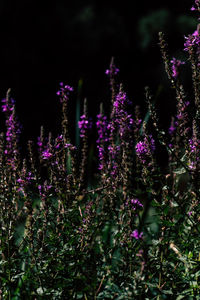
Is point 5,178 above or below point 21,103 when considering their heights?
below

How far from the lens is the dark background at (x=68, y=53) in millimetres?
11133

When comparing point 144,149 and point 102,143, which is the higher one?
point 102,143

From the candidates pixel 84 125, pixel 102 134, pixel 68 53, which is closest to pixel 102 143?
pixel 102 134

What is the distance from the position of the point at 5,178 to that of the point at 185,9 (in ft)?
50.9

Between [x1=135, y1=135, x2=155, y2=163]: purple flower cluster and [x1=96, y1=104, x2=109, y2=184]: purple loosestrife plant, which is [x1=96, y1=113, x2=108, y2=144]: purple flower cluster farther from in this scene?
[x1=135, y1=135, x2=155, y2=163]: purple flower cluster

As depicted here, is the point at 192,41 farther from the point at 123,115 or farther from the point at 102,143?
the point at 102,143

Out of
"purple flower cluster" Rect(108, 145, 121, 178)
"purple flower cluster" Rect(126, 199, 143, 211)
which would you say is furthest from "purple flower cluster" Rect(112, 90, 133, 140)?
"purple flower cluster" Rect(126, 199, 143, 211)

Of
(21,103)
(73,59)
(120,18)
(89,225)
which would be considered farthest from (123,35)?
(89,225)

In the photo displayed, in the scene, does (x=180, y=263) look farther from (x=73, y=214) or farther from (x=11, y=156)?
(x=11, y=156)

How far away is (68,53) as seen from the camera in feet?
41.1

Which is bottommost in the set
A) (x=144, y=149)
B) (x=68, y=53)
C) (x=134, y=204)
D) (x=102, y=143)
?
(x=134, y=204)

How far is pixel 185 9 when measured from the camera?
16859 mm

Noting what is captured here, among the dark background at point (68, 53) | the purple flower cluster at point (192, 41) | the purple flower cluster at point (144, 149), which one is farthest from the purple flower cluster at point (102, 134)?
the dark background at point (68, 53)

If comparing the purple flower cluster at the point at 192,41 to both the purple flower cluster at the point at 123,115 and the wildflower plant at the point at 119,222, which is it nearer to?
the wildflower plant at the point at 119,222
